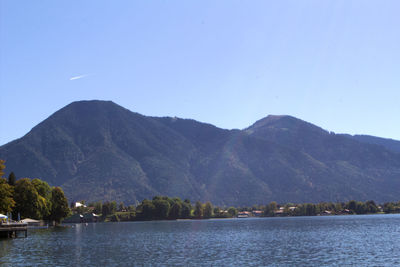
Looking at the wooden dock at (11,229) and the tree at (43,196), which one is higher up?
the tree at (43,196)

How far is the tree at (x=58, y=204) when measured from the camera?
154 meters

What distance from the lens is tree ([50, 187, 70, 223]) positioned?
153812 millimetres

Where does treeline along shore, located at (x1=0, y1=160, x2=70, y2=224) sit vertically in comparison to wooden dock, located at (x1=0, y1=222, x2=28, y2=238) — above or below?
above

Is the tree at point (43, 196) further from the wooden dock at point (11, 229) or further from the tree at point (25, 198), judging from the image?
the wooden dock at point (11, 229)

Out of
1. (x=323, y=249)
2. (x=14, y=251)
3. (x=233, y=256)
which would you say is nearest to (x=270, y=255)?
(x=233, y=256)

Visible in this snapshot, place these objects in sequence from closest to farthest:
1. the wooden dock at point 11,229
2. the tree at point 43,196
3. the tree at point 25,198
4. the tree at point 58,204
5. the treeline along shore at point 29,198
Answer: the wooden dock at point 11,229 < the treeline along shore at point 29,198 < the tree at point 25,198 < the tree at point 43,196 < the tree at point 58,204

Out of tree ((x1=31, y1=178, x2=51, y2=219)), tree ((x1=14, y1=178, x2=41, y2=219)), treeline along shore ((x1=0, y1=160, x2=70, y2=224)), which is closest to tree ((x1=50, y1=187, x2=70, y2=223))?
treeline along shore ((x1=0, y1=160, x2=70, y2=224))

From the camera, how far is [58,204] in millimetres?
155250

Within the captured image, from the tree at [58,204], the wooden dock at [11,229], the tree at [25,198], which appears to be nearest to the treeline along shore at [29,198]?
the tree at [25,198]

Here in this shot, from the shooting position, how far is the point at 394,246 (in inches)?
2717

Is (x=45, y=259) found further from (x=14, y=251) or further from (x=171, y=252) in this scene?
(x=171, y=252)

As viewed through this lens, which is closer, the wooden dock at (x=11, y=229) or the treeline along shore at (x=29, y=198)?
the wooden dock at (x=11, y=229)

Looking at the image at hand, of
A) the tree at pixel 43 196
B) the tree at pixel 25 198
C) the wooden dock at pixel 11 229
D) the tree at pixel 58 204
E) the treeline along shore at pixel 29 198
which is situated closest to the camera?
the wooden dock at pixel 11 229

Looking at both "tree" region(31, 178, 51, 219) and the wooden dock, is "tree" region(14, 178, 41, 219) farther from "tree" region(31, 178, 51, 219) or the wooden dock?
the wooden dock
